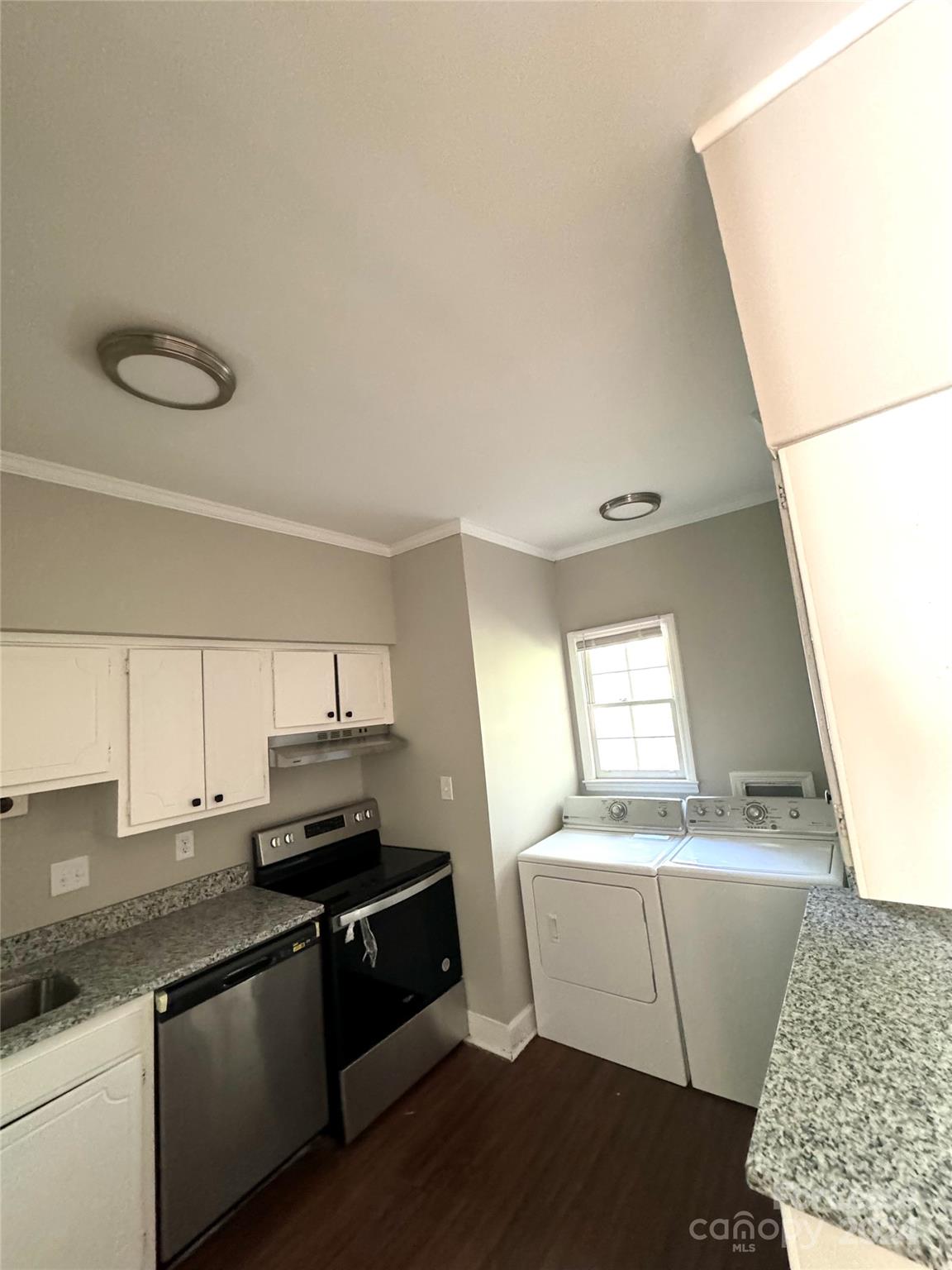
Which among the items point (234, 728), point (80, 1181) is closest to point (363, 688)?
point (234, 728)

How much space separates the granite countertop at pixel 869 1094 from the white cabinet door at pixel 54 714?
82.5 inches

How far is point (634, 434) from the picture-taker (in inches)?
82.3

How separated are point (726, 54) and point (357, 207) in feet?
2.23

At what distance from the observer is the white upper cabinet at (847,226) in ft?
2.39

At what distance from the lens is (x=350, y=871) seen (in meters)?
2.57

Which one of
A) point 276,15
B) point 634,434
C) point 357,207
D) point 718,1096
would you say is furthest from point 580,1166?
point 276,15

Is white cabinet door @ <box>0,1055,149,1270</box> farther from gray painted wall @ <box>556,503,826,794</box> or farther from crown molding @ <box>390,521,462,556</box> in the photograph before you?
gray painted wall @ <box>556,503,826,794</box>

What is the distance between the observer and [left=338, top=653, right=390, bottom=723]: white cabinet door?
110 inches

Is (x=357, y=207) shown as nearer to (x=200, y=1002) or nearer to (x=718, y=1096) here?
(x=200, y=1002)

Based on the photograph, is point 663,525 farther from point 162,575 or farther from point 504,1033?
point 504,1033

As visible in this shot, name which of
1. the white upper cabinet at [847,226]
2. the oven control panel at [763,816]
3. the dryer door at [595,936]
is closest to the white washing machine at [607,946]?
the dryer door at [595,936]

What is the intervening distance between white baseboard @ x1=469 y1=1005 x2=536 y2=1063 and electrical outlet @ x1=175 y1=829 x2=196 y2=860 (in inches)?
63.3

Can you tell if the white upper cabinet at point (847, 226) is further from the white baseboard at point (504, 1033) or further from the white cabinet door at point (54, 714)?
the white baseboard at point (504, 1033)

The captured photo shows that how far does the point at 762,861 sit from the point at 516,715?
1344 millimetres
